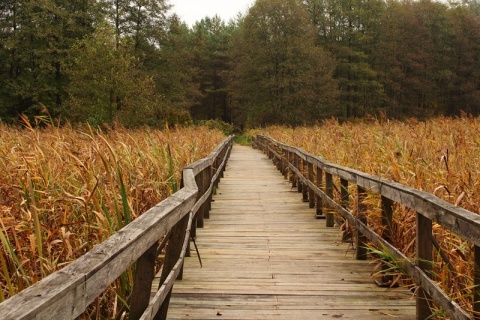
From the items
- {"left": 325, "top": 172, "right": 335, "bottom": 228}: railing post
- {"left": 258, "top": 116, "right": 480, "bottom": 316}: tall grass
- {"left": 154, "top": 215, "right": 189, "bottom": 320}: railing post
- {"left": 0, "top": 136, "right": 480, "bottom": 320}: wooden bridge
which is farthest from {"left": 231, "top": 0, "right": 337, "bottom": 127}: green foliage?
{"left": 154, "top": 215, "right": 189, "bottom": 320}: railing post

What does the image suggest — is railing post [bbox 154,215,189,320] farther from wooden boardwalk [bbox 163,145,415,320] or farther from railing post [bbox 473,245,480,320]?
railing post [bbox 473,245,480,320]

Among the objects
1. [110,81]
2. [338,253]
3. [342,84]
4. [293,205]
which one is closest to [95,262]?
[338,253]

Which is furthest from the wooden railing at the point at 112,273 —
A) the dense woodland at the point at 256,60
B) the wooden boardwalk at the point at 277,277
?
the dense woodland at the point at 256,60

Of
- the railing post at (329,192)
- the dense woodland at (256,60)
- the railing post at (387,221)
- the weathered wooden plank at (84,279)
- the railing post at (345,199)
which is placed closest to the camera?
the weathered wooden plank at (84,279)

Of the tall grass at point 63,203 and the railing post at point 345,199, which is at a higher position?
the tall grass at point 63,203

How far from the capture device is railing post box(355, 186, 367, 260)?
4.48 metres

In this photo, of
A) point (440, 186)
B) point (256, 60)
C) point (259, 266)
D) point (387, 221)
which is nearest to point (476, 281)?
point (440, 186)

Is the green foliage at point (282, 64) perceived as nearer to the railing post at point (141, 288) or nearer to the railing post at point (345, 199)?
the railing post at point (345, 199)

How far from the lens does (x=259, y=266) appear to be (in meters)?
4.55

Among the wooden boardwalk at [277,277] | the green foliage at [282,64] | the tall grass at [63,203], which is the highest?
the green foliage at [282,64]

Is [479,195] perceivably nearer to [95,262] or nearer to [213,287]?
[213,287]

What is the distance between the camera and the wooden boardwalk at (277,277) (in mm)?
3389

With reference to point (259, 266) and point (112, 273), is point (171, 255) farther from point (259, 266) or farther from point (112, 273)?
point (259, 266)

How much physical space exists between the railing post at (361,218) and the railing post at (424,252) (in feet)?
4.67
